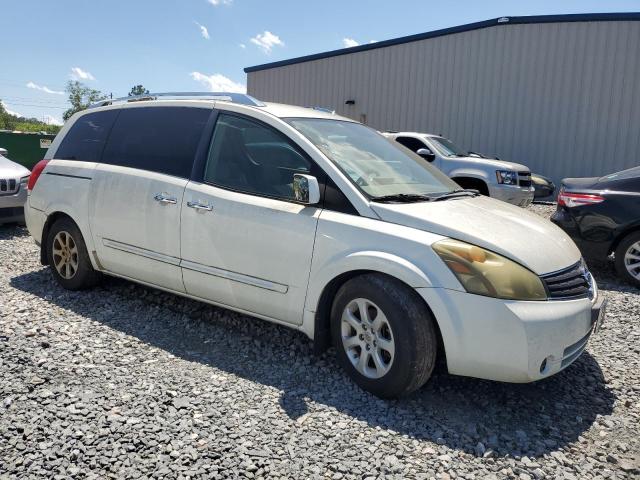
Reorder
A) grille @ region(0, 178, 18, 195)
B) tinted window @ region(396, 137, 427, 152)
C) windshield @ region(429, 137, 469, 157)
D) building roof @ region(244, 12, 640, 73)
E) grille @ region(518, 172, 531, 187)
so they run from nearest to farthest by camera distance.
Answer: grille @ region(0, 178, 18, 195), grille @ region(518, 172, 531, 187), windshield @ region(429, 137, 469, 157), tinted window @ region(396, 137, 427, 152), building roof @ region(244, 12, 640, 73)

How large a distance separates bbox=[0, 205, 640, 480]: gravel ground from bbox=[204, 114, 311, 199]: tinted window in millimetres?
1148

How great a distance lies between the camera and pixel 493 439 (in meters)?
2.80

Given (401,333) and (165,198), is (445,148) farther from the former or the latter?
(401,333)

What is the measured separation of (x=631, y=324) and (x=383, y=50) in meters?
15.1

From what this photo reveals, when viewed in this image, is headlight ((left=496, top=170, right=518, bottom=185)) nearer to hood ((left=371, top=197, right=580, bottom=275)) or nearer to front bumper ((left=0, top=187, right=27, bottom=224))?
hood ((left=371, top=197, right=580, bottom=275))

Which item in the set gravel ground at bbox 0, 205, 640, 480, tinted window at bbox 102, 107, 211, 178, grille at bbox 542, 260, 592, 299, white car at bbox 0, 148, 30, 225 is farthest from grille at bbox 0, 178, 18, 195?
grille at bbox 542, 260, 592, 299

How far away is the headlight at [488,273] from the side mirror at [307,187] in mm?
806

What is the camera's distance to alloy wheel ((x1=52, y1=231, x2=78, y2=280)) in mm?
4797

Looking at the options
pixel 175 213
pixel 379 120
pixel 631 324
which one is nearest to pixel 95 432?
pixel 175 213

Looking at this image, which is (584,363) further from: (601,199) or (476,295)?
(601,199)

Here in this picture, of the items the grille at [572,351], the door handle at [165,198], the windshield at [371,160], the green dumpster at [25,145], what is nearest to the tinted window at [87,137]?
the door handle at [165,198]

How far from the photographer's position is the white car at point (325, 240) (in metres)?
2.89

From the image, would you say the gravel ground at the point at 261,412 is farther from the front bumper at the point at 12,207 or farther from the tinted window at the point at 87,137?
the front bumper at the point at 12,207

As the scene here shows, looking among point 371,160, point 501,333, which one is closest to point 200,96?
point 371,160
